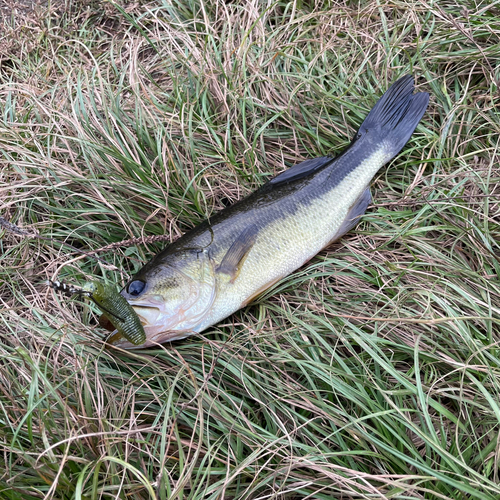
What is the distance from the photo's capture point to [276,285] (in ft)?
9.80

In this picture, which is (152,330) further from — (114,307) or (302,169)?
(302,169)

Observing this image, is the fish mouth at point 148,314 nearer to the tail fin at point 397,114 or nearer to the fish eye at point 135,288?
the fish eye at point 135,288

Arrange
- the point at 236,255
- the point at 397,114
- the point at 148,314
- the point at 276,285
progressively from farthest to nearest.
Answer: the point at 397,114
the point at 276,285
the point at 236,255
the point at 148,314

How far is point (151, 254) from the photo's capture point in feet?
10.5

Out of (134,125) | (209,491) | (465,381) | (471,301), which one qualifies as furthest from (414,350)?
(134,125)

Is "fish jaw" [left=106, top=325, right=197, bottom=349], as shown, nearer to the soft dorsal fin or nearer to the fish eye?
the fish eye

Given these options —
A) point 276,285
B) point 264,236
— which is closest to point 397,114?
point 264,236

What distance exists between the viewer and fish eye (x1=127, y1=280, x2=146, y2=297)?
267cm

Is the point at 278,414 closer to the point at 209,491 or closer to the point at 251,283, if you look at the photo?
the point at 209,491

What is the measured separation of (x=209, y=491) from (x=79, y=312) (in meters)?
1.53

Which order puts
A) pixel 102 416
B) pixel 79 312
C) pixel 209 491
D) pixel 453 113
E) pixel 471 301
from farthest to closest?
pixel 453 113
pixel 79 312
pixel 471 301
pixel 102 416
pixel 209 491

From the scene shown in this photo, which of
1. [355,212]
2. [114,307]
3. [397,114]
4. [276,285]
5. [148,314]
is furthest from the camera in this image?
[397,114]

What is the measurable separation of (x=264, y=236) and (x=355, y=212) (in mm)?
742

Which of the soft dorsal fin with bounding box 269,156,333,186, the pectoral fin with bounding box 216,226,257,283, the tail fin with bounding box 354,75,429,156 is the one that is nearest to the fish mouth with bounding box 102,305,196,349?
the pectoral fin with bounding box 216,226,257,283
